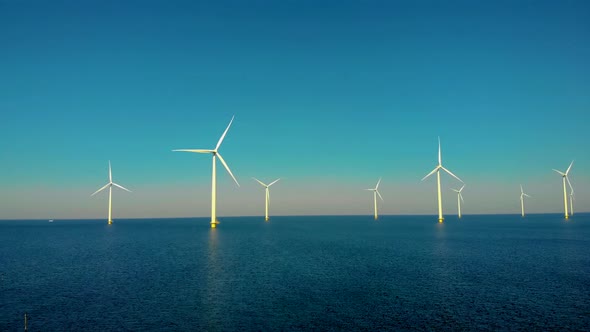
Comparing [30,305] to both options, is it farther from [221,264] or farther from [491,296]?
[491,296]

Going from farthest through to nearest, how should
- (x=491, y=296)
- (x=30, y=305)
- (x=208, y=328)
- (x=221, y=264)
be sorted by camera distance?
(x=221, y=264) < (x=491, y=296) < (x=30, y=305) < (x=208, y=328)

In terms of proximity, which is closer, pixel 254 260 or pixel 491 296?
pixel 491 296

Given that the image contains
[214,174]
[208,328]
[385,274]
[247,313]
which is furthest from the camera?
[214,174]

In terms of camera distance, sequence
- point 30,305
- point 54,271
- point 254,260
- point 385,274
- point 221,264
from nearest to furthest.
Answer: point 30,305 → point 385,274 → point 54,271 → point 221,264 → point 254,260

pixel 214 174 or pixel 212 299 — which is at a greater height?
pixel 214 174

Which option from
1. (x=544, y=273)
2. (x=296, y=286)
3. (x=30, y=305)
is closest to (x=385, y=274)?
(x=296, y=286)

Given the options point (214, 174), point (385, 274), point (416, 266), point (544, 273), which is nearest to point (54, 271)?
point (385, 274)

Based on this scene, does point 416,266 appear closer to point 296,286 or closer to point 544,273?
point 544,273

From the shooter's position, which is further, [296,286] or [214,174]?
[214,174]

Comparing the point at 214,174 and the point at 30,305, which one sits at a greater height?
the point at 214,174
